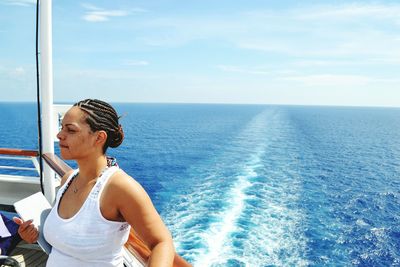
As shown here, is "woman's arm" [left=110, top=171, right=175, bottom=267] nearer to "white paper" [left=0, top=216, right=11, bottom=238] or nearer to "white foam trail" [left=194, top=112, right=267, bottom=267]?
"white paper" [left=0, top=216, right=11, bottom=238]

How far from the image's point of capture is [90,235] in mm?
895

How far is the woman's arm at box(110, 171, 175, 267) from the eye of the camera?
0.84 meters

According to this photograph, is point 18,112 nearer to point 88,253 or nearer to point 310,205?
point 88,253

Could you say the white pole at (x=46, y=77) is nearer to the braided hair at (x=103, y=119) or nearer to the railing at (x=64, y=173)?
the railing at (x=64, y=173)

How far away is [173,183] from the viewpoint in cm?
1741

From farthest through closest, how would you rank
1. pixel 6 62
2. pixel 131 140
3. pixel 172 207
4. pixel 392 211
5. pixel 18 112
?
pixel 131 140, pixel 392 211, pixel 172 207, pixel 18 112, pixel 6 62

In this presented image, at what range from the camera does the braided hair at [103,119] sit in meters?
0.95

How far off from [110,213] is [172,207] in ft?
38.1

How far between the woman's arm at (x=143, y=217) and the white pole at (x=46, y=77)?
261 cm

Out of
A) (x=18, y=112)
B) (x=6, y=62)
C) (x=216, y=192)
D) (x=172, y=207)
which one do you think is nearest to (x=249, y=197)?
(x=216, y=192)

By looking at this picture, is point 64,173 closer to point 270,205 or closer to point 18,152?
point 18,152

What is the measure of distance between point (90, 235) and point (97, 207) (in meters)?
0.07

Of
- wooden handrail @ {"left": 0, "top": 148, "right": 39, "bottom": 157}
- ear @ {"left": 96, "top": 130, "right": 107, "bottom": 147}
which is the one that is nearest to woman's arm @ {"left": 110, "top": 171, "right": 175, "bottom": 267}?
ear @ {"left": 96, "top": 130, "right": 107, "bottom": 147}

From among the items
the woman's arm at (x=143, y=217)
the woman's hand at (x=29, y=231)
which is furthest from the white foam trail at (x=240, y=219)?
the woman's arm at (x=143, y=217)
